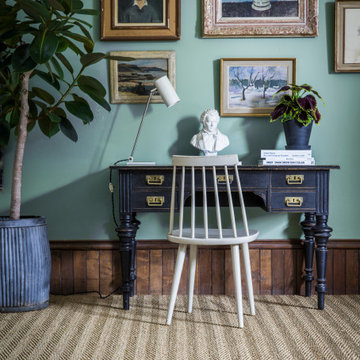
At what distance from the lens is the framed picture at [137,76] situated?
9.26 ft

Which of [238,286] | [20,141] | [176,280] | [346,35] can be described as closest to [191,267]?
[176,280]

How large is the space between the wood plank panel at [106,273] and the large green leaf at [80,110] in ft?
2.96

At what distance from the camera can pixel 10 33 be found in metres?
2.32

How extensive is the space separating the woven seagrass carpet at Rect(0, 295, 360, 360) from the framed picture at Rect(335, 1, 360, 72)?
1.51 m

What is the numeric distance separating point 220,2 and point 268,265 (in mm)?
1752

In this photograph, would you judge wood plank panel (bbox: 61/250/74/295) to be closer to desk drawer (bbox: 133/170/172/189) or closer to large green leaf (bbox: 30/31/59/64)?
desk drawer (bbox: 133/170/172/189)

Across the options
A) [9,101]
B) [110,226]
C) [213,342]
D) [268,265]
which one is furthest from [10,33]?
→ [268,265]

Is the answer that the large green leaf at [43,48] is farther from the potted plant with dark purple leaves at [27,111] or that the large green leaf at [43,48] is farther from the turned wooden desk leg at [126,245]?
the turned wooden desk leg at [126,245]

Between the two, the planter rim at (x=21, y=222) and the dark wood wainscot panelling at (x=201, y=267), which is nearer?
the planter rim at (x=21, y=222)

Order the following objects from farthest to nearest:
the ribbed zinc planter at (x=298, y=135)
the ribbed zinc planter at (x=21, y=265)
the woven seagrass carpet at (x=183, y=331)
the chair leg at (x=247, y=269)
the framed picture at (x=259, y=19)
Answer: the framed picture at (x=259, y=19), the ribbed zinc planter at (x=298, y=135), the ribbed zinc planter at (x=21, y=265), the chair leg at (x=247, y=269), the woven seagrass carpet at (x=183, y=331)

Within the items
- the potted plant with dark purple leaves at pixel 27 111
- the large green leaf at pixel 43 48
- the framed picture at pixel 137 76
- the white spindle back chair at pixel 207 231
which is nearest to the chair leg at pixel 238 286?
the white spindle back chair at pixel 207 231

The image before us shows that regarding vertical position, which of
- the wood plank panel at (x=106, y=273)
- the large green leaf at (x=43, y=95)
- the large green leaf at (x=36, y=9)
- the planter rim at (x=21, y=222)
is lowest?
the wood plank panel at (x=106, y=273)

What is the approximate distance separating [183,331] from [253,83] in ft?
5.33

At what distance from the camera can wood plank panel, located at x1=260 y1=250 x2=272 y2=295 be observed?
2812 mm
